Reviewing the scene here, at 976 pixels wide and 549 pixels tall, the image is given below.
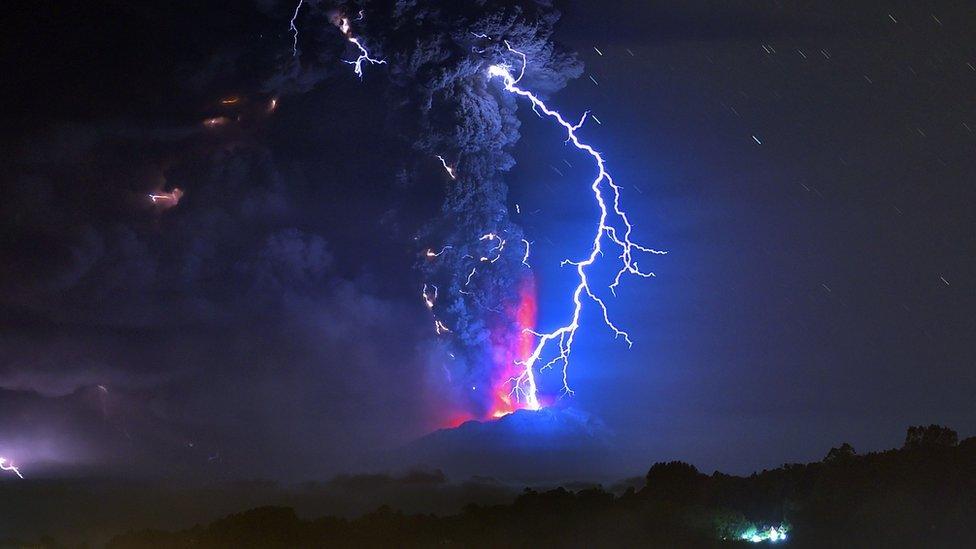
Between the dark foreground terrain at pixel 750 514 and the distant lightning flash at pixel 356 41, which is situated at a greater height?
the distant lightning flash at pixel 356 41

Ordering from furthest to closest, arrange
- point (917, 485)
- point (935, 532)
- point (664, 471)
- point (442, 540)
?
point (442, 540), point (664, 471), point (917, 485), point (935, 532)

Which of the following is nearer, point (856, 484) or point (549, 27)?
point (856, 484)

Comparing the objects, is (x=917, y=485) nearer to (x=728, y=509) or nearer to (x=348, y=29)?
(x=728, y=509)

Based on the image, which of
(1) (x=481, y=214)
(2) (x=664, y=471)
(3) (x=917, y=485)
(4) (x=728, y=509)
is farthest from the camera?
(1) (x=481, y=214)

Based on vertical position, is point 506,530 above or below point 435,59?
below

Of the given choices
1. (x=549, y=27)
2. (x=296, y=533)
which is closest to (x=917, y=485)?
Result: (x=549, y=27)

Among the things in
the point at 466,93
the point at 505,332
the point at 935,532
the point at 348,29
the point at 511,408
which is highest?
the point at 348,29

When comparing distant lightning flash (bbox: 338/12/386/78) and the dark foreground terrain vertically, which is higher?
distant lightning flash (bbox: 338/12/386/78)

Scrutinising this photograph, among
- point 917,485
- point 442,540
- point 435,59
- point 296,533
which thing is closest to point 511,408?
point 442,540
